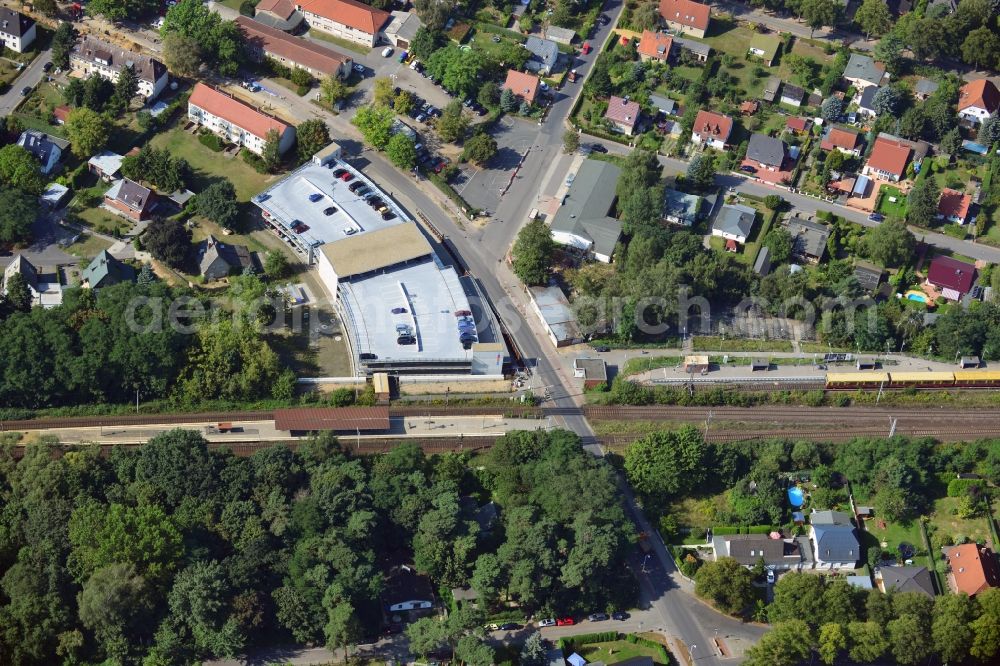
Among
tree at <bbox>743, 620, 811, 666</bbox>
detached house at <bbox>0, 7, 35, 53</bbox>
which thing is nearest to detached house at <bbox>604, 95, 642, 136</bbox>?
tree at <bbox>743, 620, 811, 666</bbox>

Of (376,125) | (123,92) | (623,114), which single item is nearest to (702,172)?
(623,114)

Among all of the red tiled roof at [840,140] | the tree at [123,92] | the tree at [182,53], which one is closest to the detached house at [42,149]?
the tree at [123,92]

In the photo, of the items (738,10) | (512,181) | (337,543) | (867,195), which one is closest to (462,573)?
(337,543)

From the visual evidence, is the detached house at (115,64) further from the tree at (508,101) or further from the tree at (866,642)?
the tree at (866,642)

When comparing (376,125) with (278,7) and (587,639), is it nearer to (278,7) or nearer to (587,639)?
(278,7)

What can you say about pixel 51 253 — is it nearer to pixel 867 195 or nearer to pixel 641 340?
pixel 641 340

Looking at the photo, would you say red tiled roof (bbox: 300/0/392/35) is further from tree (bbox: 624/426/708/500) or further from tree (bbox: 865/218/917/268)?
tree (bbox: 624/426/708/500)
